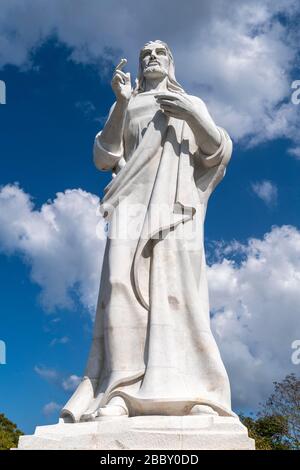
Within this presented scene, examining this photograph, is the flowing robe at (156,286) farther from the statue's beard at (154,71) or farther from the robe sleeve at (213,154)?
the statue's beard at (154,71)

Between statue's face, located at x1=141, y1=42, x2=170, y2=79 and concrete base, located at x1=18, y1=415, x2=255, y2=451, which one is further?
statue's face, located at x1=141, y1=42, x2=170, y2=79

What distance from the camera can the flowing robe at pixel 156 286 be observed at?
7.50 m

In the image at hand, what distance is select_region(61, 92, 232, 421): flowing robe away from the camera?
7496 millimetres

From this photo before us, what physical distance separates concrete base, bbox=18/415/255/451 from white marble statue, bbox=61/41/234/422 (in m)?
0.30

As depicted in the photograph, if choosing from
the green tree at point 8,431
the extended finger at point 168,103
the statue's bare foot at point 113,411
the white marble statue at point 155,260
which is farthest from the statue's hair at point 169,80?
the green tree at point 8,431

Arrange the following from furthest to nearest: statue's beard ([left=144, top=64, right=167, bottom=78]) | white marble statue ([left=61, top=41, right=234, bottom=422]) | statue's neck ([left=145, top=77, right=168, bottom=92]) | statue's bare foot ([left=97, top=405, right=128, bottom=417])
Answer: statue's neck ([left=145, top=77, right=168, bottom=92]) < statue's beard ([left=144, top=64, right=167, bottom=78]) < white marble statue ([left=61, top=41, right=234, bottom=422]) < statue's bare foot ([left=97, top=405, right=128, bottom=417])

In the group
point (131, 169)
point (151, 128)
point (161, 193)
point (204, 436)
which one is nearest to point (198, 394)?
point (204, 436)

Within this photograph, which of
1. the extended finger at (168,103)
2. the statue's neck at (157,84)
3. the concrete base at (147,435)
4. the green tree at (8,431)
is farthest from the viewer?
the green tree at (8,431)

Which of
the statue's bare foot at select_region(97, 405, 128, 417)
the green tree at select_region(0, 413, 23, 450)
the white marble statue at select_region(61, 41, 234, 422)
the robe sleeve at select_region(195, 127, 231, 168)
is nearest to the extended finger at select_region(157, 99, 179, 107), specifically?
the white marble statue at select_region(61, 41, 234, 422)

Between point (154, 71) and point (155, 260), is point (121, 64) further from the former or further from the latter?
point (155, 260)

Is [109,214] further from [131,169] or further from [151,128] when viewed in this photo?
[151,128]

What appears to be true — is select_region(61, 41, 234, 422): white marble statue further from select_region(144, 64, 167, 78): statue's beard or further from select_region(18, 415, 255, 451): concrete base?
select_region(18, 415, 255, 451): concrete base

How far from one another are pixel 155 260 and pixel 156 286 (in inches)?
16.2

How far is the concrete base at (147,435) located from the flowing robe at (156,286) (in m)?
0.39
